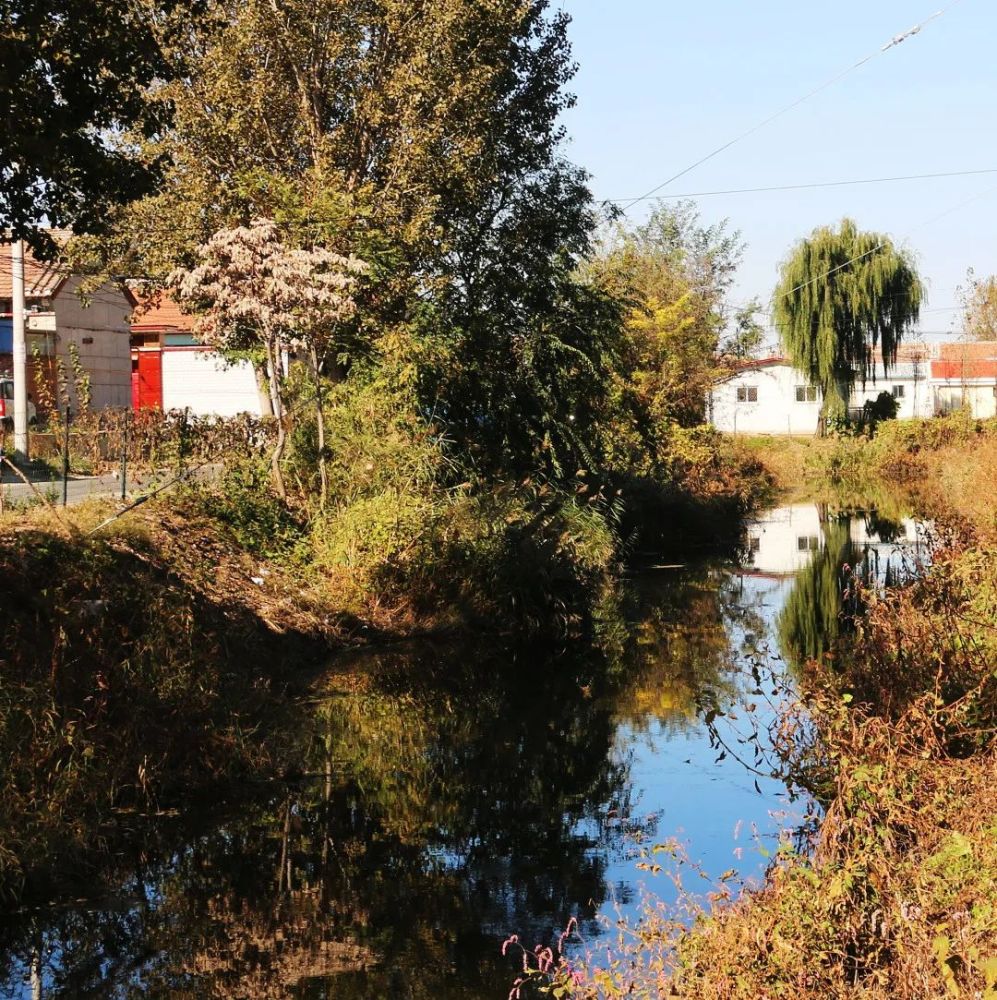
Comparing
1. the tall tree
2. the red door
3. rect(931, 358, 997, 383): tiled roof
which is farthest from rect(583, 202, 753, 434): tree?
rect(931, 358, 997, 383): tiled roof

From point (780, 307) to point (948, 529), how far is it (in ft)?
151

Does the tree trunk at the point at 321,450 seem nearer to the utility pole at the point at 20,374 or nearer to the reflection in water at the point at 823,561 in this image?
the reflection in water at the point at 823,561

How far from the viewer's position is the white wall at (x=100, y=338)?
42906mm

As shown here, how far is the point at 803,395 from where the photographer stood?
7631 cm

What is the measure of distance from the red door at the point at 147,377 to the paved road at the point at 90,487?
2687 cm

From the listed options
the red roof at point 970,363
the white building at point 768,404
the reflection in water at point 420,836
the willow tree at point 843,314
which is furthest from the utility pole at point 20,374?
the red roof at point 970,363

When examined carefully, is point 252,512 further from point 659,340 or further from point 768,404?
point 768,404

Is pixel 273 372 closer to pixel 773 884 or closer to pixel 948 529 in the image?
pixel 948 529

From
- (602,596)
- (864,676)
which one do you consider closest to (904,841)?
(864,676)

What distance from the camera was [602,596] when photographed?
76.4 feet

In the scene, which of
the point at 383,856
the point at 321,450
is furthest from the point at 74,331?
the point at 383,856

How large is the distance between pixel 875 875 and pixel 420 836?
488cm

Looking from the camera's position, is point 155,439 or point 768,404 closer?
point 155,439

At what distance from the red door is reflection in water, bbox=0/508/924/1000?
3479 cm
